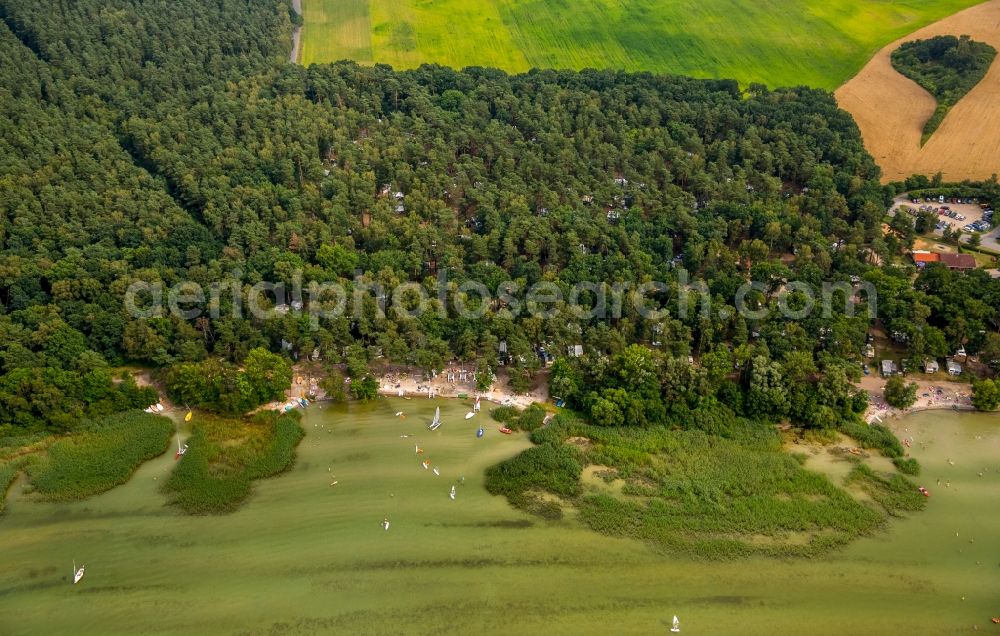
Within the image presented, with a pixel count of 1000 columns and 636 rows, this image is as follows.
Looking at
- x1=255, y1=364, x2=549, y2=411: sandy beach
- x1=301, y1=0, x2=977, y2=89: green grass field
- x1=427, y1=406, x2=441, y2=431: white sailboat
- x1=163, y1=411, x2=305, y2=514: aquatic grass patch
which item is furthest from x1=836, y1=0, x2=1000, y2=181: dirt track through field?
x1=163, y1=411, x2=305, y2=514: aquatic grass patch

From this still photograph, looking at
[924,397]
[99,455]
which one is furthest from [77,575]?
[924,397]

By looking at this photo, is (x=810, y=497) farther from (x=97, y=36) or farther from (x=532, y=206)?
(x=97, y=36)

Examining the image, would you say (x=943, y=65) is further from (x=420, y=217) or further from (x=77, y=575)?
(x=77, y=575)

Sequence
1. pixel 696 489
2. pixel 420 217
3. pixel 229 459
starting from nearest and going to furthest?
1. pixel 696 489
2. pixel 229 459
3. pixel 420 217

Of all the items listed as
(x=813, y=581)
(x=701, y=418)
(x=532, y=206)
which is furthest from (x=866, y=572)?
(x=532, y=206)

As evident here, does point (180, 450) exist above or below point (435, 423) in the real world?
below

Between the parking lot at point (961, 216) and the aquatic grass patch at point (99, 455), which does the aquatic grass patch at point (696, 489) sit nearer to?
the aquatic grass patch at point (99, 455)

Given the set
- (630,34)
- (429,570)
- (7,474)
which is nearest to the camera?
(429,570)
